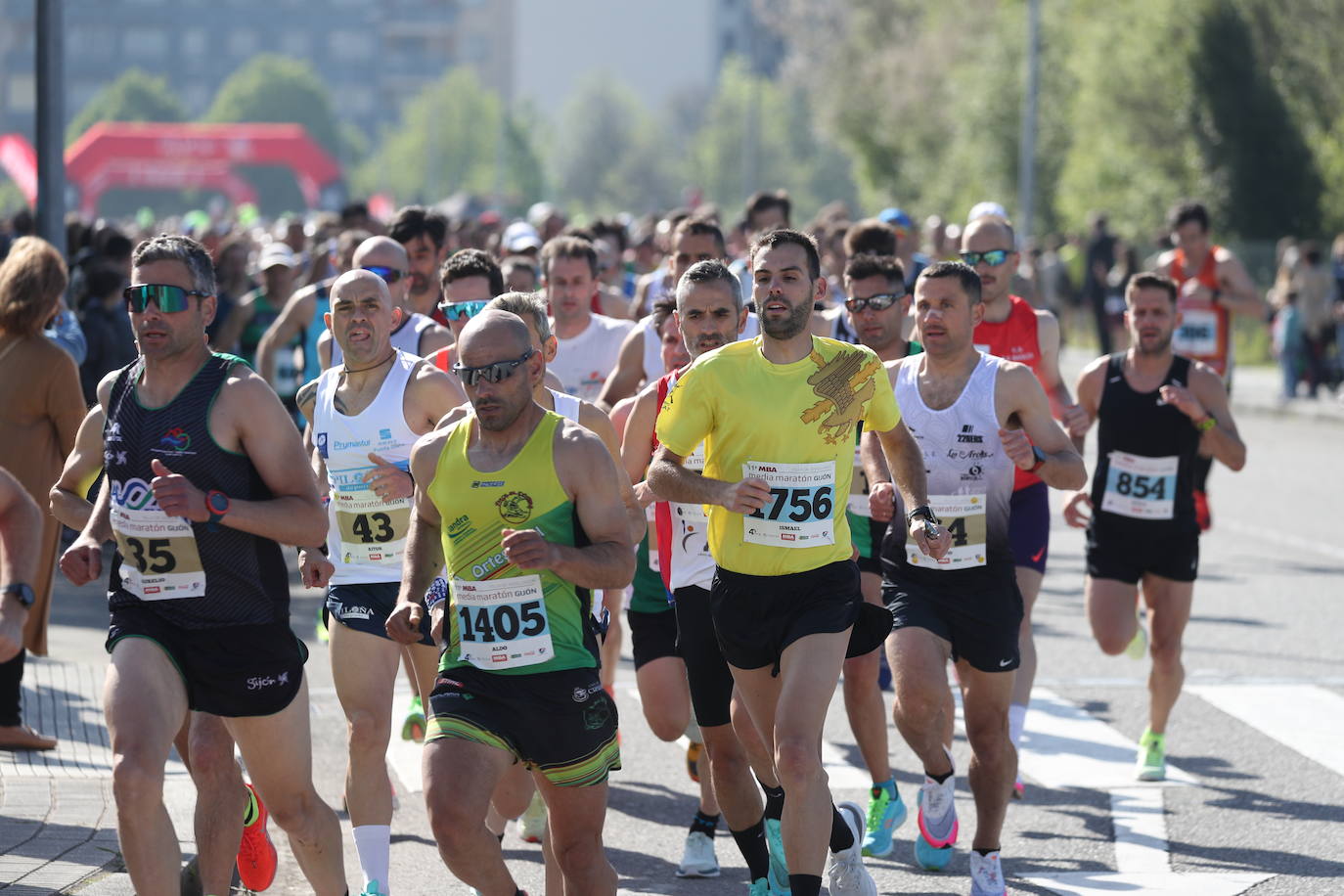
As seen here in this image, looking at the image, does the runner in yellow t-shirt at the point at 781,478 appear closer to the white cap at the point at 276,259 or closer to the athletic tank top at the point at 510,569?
the athletic tank top at the point at 510,569

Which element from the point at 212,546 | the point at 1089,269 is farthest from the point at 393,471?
the point at 1089,269

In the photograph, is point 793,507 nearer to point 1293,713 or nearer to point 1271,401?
point 1293,713

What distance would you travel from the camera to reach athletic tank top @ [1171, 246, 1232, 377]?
519 inches

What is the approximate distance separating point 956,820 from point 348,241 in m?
6.49

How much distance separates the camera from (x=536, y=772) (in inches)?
215

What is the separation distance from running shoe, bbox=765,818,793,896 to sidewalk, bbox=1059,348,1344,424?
1978 centimetres

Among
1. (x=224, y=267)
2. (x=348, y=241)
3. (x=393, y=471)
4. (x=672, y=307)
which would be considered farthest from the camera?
(x=224, y=267)

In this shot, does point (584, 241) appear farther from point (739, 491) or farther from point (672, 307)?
point (739, 491)

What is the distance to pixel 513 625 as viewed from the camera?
17.7ft

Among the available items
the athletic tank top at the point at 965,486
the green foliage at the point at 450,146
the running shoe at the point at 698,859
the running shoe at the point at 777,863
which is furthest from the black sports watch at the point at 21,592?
the green foliage at the point at 450,146

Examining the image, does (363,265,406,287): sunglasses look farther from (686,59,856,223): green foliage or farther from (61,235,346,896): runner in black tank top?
(686,59,856,223): green foliage

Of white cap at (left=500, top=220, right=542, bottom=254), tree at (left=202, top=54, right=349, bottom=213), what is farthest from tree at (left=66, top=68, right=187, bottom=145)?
white cap at (left=500, top=220, right=542, bottom=254)

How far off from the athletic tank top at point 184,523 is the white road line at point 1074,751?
3583 mm

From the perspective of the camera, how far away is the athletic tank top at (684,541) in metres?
6.71
